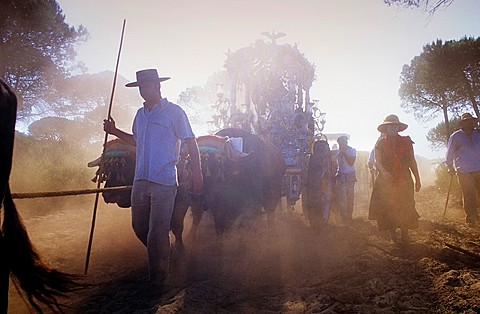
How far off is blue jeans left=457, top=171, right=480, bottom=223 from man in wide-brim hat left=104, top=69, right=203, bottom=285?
5.86 metres

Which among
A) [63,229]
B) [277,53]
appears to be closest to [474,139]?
[277,53]

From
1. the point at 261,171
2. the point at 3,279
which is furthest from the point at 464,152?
the point at 3,279

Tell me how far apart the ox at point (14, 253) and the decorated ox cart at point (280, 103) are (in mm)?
5651

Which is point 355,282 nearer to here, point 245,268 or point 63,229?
point 245,268

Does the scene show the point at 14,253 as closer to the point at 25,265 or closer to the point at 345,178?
the point at 25,265

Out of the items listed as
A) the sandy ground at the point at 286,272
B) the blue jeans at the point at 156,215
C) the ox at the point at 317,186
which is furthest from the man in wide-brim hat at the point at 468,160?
the blue jeans at the point at 156,215

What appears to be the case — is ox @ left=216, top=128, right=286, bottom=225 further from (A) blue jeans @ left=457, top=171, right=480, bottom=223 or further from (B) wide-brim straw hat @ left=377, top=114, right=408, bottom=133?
(A) blue jeans @ left=457, top=171, right=480, bottom=223

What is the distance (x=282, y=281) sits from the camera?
348cm

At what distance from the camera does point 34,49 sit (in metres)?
12.2

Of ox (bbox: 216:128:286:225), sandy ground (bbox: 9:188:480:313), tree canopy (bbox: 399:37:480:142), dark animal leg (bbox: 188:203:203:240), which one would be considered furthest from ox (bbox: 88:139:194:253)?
tree canopy (bbox: 399:37:480:142)

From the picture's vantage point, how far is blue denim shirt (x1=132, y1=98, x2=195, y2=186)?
3.15 metres

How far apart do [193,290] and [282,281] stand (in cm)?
101

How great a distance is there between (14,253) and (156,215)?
1.28m

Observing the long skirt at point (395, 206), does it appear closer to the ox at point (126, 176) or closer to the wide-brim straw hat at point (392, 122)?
the wide-brim straw hat at point (392, 122)
